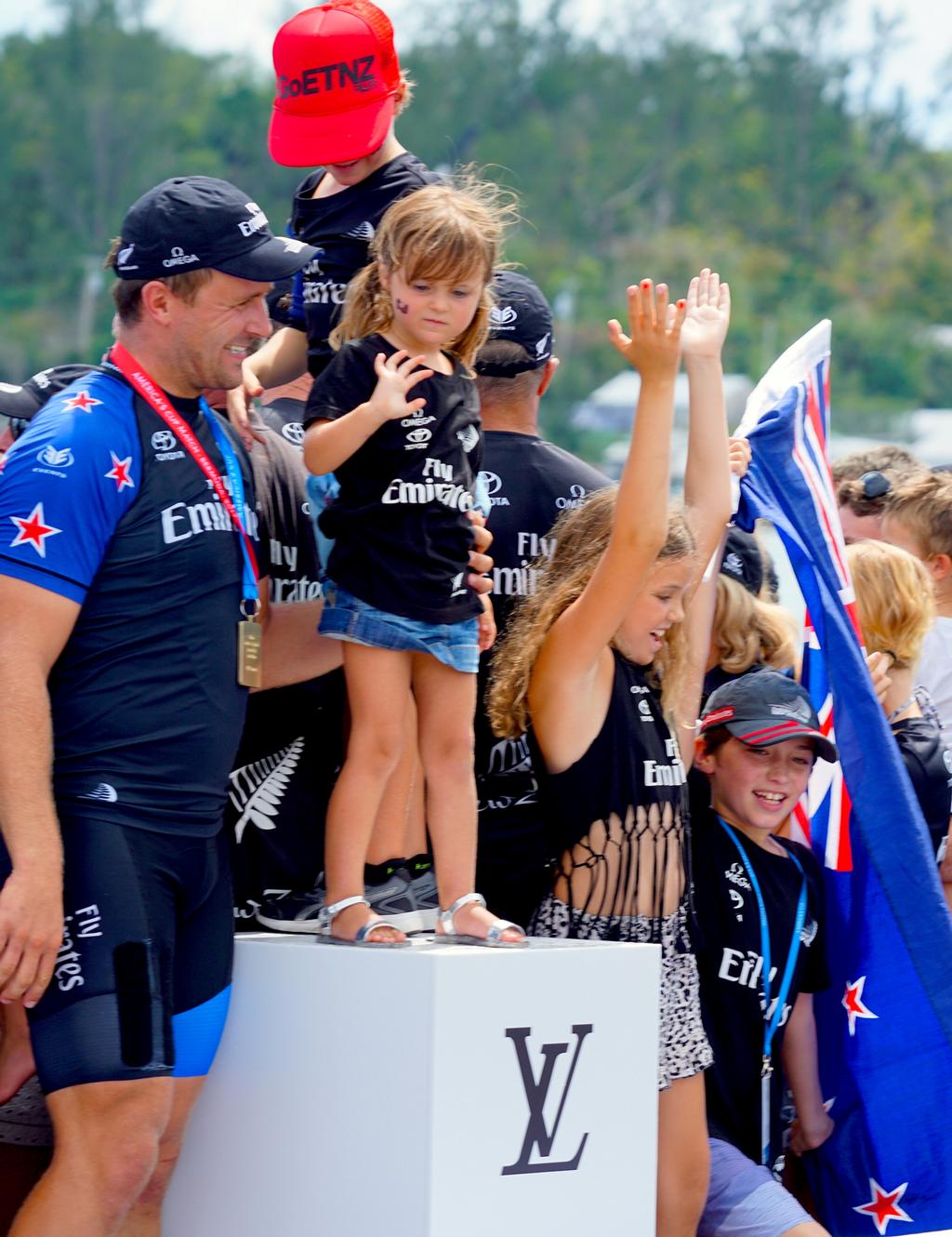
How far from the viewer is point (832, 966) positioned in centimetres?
396

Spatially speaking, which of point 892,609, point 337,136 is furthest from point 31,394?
point 892,609

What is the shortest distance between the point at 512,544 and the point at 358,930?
100 cm

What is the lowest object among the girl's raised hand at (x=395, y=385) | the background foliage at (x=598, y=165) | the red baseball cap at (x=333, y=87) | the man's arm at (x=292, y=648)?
the man's arm at (x=292, y=648)

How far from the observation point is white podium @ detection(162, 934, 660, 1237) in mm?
2941

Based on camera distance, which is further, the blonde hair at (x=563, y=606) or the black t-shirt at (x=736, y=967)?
the black t-shirt at (x=736, y=967)

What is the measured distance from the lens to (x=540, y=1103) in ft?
10.0

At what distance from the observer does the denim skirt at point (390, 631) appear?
329 centimetres

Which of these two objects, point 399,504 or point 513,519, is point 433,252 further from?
point 513,519

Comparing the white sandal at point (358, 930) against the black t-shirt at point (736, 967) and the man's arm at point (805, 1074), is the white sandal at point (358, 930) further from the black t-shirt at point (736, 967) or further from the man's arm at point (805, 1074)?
the man's arm at point (805, 1074)

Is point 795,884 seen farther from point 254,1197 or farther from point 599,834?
point 254,1197

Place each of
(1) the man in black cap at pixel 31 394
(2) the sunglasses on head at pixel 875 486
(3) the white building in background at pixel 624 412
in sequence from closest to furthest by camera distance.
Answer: (1) the man in black cap at pixel 31 394 < (2) the sunglasses on head at pixel 875 486 < (3) the white building in background at pixel 624 412

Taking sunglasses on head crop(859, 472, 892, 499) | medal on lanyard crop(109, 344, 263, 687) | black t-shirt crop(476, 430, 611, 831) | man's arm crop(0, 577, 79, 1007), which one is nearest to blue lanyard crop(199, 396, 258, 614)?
medal on lanyard crop(109, 344, 263, 687)

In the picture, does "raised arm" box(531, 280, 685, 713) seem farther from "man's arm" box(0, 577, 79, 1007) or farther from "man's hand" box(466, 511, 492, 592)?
"man's arm" box(0, 577, 79, 1007)

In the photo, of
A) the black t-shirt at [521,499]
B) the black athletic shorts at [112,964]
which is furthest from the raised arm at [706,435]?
the black athletic shorts at [112,964]
